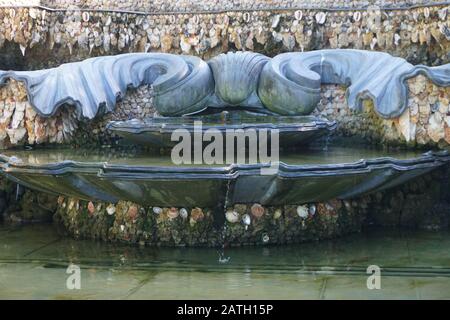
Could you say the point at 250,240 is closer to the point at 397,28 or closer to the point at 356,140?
the point at 356,140

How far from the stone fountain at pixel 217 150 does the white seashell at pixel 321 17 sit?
742 millimetres

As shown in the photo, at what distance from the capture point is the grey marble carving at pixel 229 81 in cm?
912

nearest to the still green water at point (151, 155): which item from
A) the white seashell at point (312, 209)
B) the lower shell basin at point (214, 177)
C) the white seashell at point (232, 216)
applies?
the lower shell basin at point (214, 177)

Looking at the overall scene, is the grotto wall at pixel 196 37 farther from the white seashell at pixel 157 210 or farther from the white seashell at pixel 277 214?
the white seashell at pixel 157 210

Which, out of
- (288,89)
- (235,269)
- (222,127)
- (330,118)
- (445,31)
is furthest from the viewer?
(330,118)

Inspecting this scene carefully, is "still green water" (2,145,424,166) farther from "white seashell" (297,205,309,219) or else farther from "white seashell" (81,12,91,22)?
"white seashell" (81,12,91,22)

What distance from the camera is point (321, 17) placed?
10180mm

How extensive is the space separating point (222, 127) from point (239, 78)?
4.02 ft

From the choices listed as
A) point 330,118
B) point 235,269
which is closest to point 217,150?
point 235,269

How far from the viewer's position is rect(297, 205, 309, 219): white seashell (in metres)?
8.00

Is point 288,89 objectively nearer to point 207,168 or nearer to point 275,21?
point 275,21

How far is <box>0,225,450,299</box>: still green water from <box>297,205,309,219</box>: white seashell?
23cm
